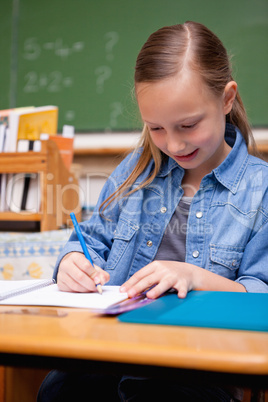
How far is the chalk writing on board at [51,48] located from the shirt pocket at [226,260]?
2372 mm

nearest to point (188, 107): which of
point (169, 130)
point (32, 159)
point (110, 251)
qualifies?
point (169, 130)

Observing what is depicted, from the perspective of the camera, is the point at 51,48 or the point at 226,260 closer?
the point at 226,260

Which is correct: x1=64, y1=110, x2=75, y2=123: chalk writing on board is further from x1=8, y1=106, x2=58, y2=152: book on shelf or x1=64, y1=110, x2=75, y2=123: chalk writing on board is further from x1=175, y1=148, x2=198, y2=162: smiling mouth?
x1=175, y1=148, x2=198, y2=162: smiling mouth

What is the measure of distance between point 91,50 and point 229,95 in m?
2.14

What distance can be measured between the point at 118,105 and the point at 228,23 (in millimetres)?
847

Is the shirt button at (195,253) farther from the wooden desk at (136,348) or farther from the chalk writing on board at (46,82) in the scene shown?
the chalk writing on board at (46,82)

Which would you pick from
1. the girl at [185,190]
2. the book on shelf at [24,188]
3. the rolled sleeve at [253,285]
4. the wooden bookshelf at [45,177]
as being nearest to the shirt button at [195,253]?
the girl at [185,190]

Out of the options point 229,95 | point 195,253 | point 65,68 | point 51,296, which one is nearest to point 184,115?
point 229,95

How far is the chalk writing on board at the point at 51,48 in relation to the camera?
295 centimetres

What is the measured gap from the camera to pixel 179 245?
3.29ft

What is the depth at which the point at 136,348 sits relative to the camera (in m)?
0.36

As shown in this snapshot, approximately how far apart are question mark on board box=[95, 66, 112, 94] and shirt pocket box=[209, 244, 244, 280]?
2.20 meters

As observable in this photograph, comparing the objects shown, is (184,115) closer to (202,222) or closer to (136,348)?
(202,222)

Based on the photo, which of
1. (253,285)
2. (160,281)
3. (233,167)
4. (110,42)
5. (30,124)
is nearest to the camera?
(160,281)
